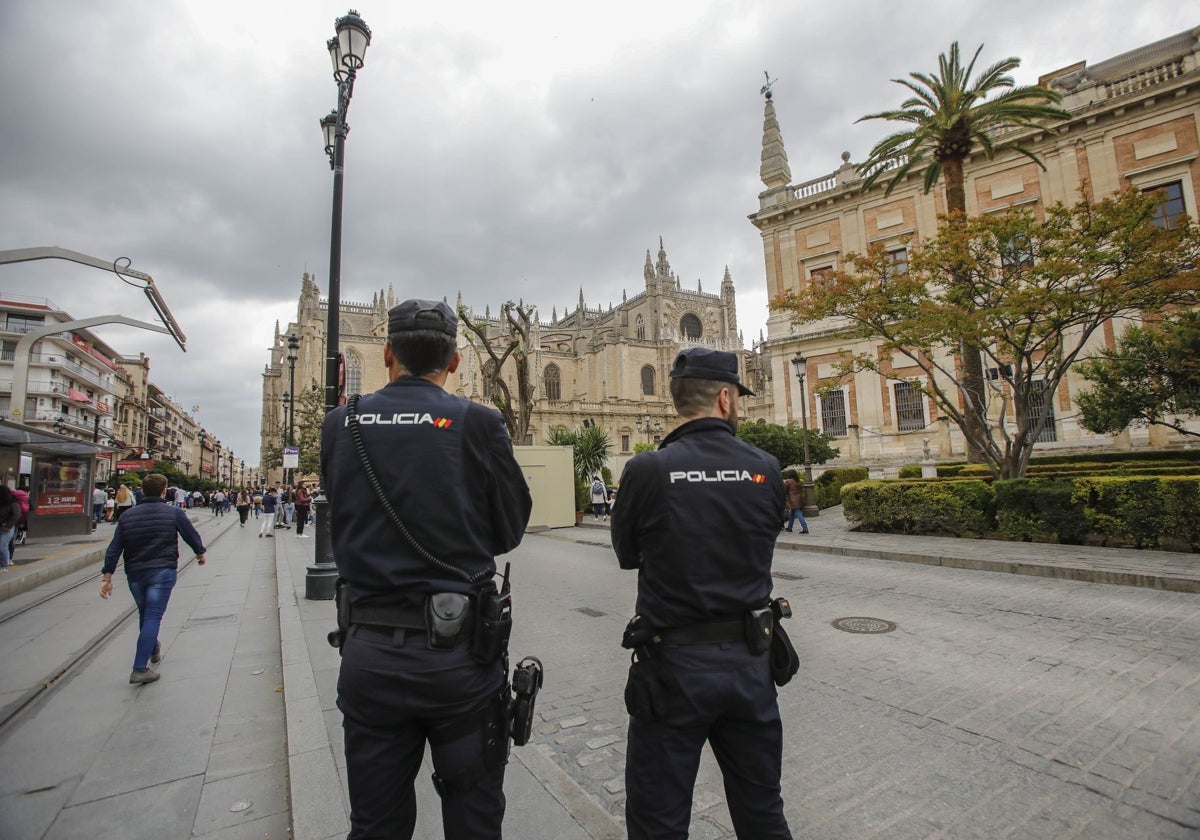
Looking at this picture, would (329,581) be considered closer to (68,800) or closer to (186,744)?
(186,744)

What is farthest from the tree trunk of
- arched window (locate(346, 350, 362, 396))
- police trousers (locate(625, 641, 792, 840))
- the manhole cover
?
arched window (locate(346, 350, 362, 396))

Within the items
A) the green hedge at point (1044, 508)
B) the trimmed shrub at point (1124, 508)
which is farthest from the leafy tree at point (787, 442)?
the trimmed shrub at point (1124, 508)

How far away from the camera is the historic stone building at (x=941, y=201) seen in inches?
784

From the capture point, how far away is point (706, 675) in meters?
1.79

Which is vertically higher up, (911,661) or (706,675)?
(706,675)

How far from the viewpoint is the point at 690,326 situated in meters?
67.7

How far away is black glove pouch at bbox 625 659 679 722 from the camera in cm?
179

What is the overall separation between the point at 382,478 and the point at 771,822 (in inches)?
60.8

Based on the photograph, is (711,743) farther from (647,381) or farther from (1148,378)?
(647,381)

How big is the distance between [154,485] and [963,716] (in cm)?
651

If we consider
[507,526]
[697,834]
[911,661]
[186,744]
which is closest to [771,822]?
[697,834]

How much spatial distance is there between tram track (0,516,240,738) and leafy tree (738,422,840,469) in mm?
18177

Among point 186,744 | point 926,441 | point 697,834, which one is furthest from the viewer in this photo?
point 926,441

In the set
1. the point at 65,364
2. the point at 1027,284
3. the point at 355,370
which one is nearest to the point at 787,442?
the point at 1027,284
